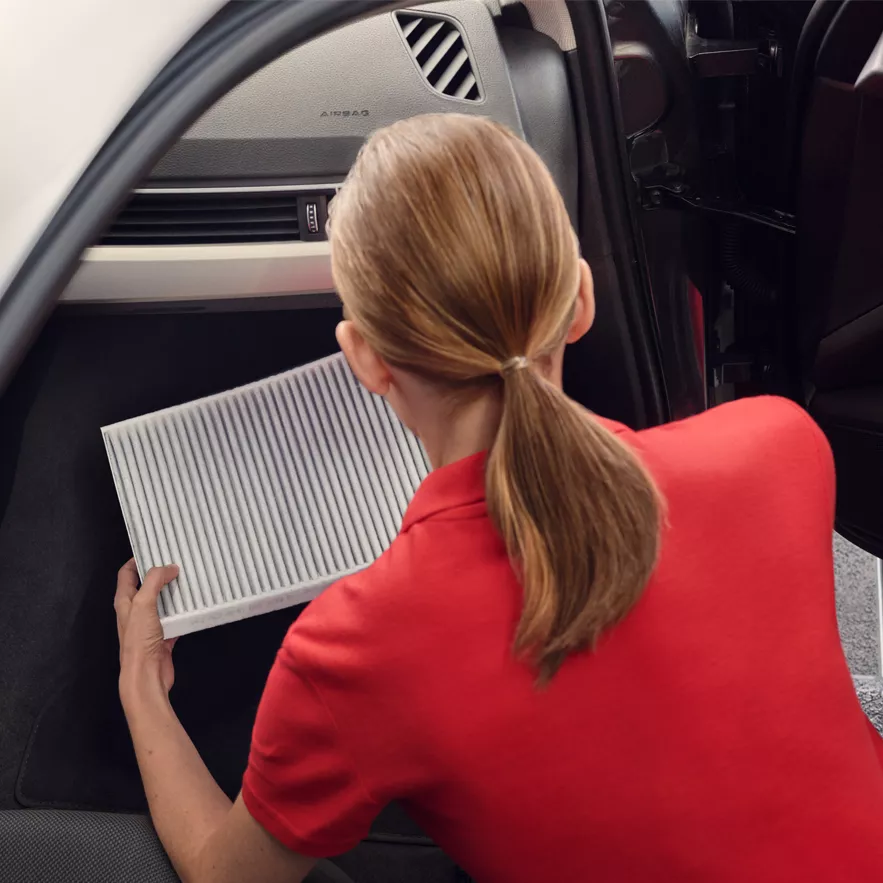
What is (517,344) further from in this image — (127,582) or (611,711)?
(127,582)

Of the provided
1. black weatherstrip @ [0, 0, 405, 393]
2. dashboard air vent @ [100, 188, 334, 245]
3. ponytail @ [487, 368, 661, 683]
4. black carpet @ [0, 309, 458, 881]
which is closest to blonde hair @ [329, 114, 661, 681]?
ponytail @ [487, 368, 661, 683]

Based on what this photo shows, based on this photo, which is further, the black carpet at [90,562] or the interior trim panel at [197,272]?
the black carpet at [90,562]

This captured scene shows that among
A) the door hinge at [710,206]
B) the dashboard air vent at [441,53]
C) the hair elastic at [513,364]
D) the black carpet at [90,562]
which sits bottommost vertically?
the black carpet at [90,562]

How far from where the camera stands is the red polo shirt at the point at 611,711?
574 millimetres

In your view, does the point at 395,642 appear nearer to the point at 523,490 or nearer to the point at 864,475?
the point at 523,490

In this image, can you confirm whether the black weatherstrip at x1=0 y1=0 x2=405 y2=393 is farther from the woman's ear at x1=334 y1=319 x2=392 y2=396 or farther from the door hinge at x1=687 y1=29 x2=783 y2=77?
the door hinge at x1=687 y1=29 x2=783 y2=77

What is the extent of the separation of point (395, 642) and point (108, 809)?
2.17 feet

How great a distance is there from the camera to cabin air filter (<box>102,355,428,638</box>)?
105 cm

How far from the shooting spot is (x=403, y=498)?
1.10 metres

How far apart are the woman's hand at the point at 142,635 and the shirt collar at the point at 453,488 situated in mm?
440

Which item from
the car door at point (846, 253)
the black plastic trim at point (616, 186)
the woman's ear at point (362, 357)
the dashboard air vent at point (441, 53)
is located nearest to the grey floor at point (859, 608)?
the car door at point (846, 253)

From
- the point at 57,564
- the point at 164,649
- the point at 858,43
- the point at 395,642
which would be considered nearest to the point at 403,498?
the point at 164,649

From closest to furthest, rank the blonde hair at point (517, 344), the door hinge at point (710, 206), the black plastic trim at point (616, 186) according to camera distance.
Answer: the blonde hair at point (517, 344) < the black plastic trim at point (616, 186) < the door hinge at point (710, 206)

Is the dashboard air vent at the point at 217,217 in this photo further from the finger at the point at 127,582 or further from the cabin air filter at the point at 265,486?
the finger at the point at 127,582
